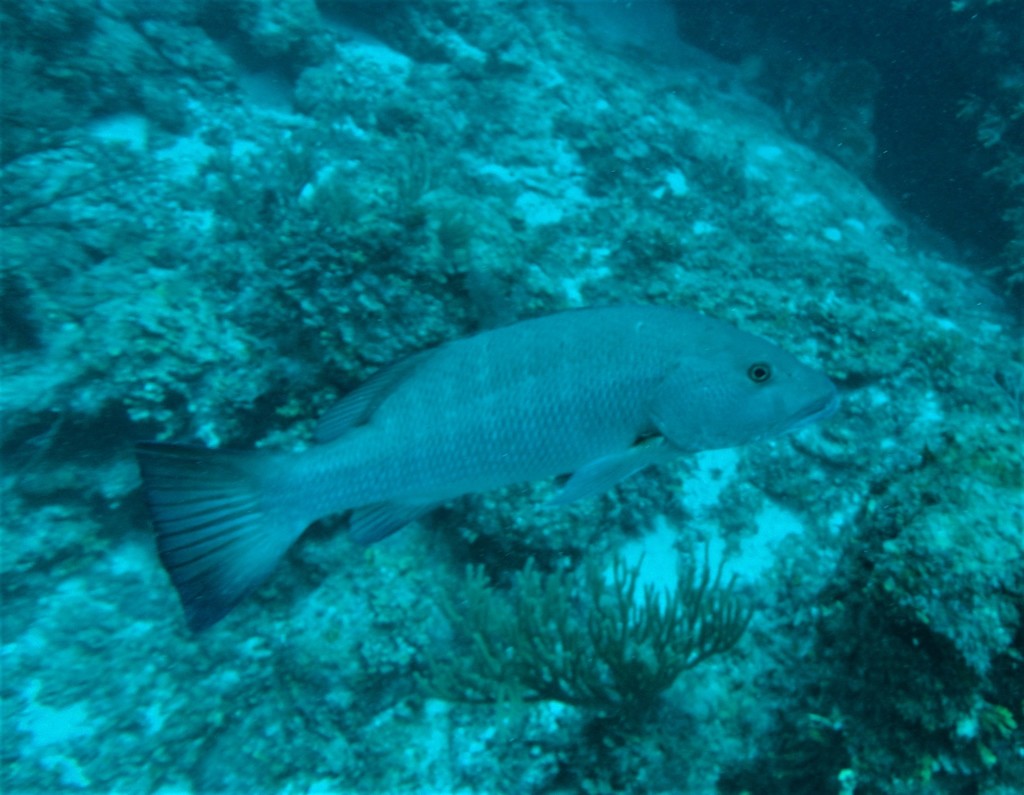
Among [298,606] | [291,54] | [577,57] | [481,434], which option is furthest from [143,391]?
[577,57]

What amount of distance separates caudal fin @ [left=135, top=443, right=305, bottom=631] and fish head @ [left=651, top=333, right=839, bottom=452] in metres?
1.65

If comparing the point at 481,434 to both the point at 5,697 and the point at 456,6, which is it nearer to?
the point at 5,697

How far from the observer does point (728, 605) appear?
268cm

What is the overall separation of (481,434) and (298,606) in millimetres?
2230

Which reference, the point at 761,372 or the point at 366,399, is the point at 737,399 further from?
the point at 366,399

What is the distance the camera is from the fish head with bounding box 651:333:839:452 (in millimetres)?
2143

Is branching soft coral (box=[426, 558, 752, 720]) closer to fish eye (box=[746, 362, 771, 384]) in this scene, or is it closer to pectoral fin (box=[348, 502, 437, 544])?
pectoral fin (box=[348, 502, 437, 544])

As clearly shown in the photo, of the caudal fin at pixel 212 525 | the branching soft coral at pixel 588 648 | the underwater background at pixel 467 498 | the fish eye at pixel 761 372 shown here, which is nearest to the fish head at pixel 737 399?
the fish eye at pixel 761 372

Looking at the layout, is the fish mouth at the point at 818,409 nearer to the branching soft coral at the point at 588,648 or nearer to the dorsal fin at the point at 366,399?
the branching soft coral at the point at 588,648

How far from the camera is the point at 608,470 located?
2.16 meters

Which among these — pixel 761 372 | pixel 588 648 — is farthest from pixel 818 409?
pixel 588 648

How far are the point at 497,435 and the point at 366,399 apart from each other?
0.64 metres

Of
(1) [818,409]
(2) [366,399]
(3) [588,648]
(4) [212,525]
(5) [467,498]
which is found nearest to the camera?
(1) [818,409]

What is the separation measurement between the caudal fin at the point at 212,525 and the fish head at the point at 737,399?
1654mm
